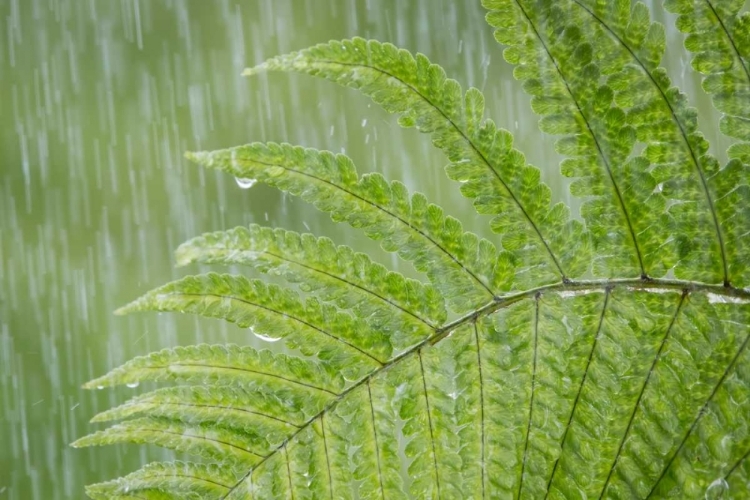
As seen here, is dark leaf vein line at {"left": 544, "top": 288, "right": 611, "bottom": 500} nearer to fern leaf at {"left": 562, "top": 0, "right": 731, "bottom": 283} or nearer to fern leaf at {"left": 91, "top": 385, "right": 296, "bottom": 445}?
fern leaf at {"left": 562, "top": 0, "right": 731, "bottom": 283}

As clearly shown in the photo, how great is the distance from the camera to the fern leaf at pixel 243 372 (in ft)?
2.79

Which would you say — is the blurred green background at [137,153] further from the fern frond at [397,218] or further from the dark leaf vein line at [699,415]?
the dark leaf vein line at [699,415]

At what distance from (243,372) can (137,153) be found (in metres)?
4.89

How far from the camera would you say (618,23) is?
76 cm

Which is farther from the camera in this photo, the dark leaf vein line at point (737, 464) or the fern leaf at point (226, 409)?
the fern leaf at point (226, 409)

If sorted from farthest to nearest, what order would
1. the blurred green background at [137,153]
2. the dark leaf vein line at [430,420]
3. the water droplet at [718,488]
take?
the blurred green background at [137,153] → the dark leaf vein line at [430,420] → the water droplet at [718,488]

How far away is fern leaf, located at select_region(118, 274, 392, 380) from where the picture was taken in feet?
2.75

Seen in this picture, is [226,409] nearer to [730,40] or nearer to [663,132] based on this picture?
[663,132]

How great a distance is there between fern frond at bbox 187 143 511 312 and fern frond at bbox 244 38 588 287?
0.14 ft

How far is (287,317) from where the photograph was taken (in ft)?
2.86

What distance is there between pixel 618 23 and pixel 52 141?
5505 mm

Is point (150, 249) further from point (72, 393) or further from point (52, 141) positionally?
point (52, 141)

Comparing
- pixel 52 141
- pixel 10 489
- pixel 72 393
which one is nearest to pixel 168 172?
pixel 52 141

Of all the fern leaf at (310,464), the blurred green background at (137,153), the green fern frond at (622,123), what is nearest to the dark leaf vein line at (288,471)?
the fern leaf at (310,464)
